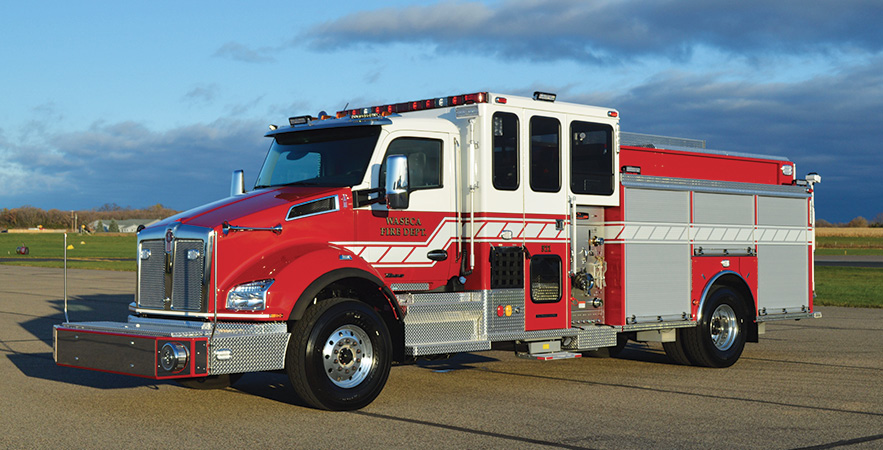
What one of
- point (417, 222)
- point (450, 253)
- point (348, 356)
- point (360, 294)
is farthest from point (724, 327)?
point (348, 356)

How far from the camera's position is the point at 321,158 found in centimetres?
968

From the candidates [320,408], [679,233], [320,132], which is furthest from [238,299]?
[679,233]

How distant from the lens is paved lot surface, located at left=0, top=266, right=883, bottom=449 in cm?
749

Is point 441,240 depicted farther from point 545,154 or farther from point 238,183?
point 238,183

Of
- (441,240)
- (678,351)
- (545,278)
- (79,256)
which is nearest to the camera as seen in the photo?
(441,240)

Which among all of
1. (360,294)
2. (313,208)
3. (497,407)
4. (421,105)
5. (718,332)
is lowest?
(497,407)

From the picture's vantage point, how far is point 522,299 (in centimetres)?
1028

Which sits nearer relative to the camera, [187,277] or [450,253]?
[187,277]

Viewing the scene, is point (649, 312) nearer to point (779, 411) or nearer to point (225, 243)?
point (779, 411)

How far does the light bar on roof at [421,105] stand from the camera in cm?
1002

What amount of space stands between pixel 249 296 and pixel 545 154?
409 centimetres

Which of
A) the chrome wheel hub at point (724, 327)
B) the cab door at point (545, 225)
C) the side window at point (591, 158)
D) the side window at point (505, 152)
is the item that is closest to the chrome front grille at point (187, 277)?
the side window at point (505, 152)

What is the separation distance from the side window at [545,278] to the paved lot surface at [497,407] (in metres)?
1.04

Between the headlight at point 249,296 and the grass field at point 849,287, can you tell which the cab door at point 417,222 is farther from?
the grass field at point 849,287
